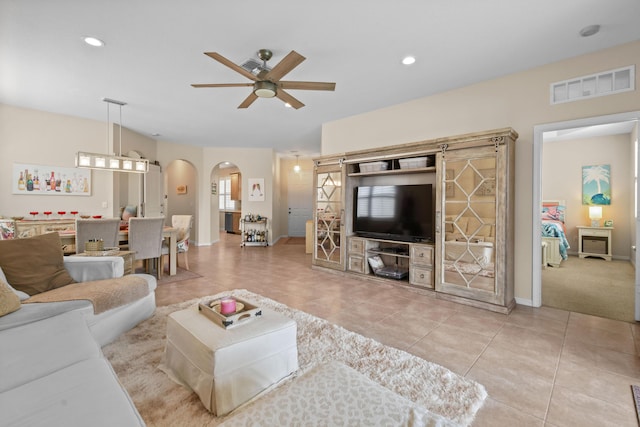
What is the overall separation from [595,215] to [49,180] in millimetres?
11093

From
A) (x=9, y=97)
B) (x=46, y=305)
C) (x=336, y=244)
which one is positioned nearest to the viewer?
(x=46, y=305)

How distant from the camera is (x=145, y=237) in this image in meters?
4.11

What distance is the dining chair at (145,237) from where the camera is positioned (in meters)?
4.00

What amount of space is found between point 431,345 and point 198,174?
752cm

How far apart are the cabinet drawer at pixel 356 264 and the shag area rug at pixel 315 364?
192 centimetres

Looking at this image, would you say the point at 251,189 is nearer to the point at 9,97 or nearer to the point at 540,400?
the point at 9,97

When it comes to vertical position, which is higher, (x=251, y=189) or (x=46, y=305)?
(x=251, y=189)

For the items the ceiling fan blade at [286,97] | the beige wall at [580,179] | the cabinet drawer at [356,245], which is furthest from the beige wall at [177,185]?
the beige wall at [580,179]

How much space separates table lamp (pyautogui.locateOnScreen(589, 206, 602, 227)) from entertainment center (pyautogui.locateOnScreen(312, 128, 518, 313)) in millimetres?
4714

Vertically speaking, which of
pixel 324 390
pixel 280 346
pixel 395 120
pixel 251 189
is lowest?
pixel 280 346

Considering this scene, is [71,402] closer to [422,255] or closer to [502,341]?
[502,341]

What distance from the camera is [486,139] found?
10.7ft

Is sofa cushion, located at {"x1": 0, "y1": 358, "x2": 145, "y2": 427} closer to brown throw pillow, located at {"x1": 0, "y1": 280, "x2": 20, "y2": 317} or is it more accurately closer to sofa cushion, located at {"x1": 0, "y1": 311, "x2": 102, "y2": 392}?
sofa cushion, located at {"x1": 0, "y1": 311, "x2": 102, "y2": 392}

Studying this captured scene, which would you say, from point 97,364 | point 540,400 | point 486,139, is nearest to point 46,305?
point 97,364
